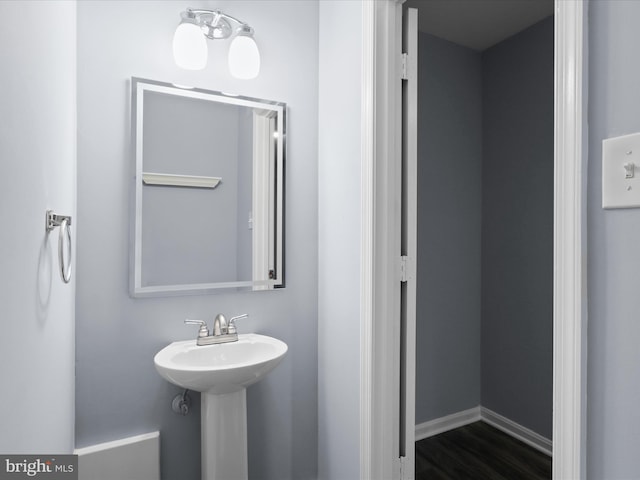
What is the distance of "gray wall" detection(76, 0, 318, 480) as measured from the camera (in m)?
1.54

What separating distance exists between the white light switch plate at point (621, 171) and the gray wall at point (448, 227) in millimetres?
1871

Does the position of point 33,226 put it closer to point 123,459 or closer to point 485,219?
point 123,459

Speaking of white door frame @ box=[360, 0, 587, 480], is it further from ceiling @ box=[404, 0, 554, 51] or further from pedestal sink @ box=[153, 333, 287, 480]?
ceiling @ box=[404, 0, 554, 51]

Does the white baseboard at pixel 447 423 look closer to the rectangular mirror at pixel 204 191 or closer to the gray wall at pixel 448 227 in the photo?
the gray wall at pixel 448 227

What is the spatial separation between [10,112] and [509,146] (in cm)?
272

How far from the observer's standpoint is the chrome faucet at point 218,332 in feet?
5.46

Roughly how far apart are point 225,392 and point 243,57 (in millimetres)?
1402

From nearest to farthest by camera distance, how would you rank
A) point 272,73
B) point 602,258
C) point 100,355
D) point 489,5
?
point 602,258
point 100,355
point 272,73
point 489,5

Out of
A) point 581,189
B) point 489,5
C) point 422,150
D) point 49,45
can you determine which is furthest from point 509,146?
point 49,45

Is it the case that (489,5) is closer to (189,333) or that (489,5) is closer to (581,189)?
(581,189)

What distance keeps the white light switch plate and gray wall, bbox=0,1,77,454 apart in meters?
1.04

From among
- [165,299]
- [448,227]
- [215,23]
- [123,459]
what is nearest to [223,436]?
[123,459]

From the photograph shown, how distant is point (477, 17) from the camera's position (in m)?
2.45

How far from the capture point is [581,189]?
805mm
